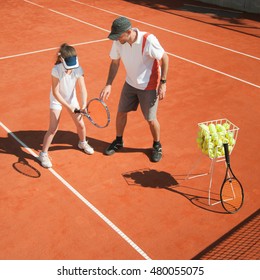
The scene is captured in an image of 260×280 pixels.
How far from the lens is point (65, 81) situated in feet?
17.1

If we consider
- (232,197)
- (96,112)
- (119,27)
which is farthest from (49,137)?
(232,197)

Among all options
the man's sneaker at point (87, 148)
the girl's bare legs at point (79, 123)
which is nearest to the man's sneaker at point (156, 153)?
the man's sneaker at point (87, 148)

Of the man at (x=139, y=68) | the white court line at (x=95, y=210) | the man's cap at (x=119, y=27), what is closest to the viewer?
the white court line at (x=95, y=210)

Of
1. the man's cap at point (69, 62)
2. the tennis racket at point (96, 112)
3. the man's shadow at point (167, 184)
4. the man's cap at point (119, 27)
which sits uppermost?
the man's cap at point (119, 27)

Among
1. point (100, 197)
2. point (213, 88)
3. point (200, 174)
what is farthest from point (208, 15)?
point (100, 197)

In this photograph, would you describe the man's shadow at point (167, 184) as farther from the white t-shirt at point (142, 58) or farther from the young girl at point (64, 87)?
the white t-shirt at point (142, 58)

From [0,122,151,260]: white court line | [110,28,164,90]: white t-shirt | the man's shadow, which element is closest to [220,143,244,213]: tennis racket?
the man's shadow

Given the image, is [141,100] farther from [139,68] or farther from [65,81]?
[65,81]

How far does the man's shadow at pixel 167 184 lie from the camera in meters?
5.15

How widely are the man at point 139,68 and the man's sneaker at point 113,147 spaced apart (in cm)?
39

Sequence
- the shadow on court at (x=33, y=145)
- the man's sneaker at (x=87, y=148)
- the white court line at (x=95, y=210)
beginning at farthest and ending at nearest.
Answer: the man's sneaker at (x=87, y=148) < the shadow on court at (x=33, y=145) < the white court line at (x=95, y=210)
